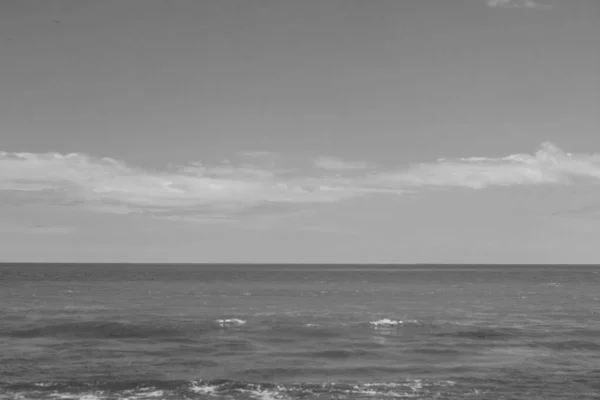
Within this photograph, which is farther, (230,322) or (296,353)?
(230,322)

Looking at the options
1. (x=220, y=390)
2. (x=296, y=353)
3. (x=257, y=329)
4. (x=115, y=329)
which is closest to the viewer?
(x=220, y=390)

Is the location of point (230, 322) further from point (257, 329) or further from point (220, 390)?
point (220, 390)

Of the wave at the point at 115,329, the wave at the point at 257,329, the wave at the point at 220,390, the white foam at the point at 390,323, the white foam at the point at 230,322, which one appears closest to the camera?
the wave at the point at 220,390

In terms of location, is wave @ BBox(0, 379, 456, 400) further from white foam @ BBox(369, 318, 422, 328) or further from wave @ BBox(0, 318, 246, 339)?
white foam @ BBox(369, 318, 422, 328)

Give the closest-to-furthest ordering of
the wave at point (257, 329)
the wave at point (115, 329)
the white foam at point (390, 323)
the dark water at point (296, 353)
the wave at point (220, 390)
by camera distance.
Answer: the wave at point (220, 390), the dark water at point (296, 353), the wave at point (115, 329), the wave at point (257, 329), the white foam at point (390, 323)

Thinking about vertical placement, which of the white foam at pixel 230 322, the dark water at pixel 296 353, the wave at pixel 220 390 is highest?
the white foam at pixel 230 322

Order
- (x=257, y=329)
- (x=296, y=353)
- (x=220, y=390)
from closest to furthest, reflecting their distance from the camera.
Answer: (x=220, y=390) < (x=296, y=353) < (x=257, y=329)

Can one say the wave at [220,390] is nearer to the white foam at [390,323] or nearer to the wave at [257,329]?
the wave at [257,329]

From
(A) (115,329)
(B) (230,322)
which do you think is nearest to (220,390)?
(A) (115,329)

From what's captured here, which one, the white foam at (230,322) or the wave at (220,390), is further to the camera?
the white foam at (230,322)

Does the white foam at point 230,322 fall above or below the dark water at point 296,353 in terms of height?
above

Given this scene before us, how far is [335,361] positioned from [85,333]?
32.6 m

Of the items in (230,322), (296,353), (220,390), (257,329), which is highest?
(230,322)

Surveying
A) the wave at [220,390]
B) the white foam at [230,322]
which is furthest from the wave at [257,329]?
the wave at [220,390]
